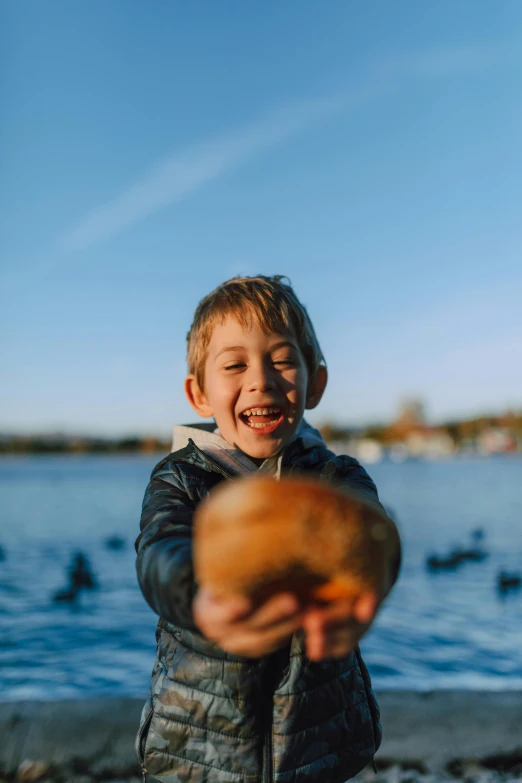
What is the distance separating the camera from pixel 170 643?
224cm

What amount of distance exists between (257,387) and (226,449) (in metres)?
0.27

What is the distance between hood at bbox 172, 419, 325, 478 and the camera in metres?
2.35

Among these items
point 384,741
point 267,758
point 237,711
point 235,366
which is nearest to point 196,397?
point 235,366

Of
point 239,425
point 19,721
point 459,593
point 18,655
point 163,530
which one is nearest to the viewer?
point 163,530

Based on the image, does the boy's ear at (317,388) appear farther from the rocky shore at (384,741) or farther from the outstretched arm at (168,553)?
the rocky shore at (384,741)

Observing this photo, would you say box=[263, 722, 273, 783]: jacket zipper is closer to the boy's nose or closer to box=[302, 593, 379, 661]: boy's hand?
box=[302, 593, 379, 661]: boy's hand

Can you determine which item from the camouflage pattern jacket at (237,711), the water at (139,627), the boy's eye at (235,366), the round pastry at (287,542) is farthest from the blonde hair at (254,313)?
the water at (139,627)

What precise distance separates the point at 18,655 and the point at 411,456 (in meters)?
172

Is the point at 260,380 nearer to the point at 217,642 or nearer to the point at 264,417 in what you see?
the point at 264,417

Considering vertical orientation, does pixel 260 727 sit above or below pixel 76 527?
above

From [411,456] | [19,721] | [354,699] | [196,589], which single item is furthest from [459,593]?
[411,456]

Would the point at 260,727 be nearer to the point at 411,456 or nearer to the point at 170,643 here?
the point at 170,643

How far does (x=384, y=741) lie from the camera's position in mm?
3797

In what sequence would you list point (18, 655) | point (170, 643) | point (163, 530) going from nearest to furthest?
point (163, 530)
point (170, 643)
point (18, 655)
